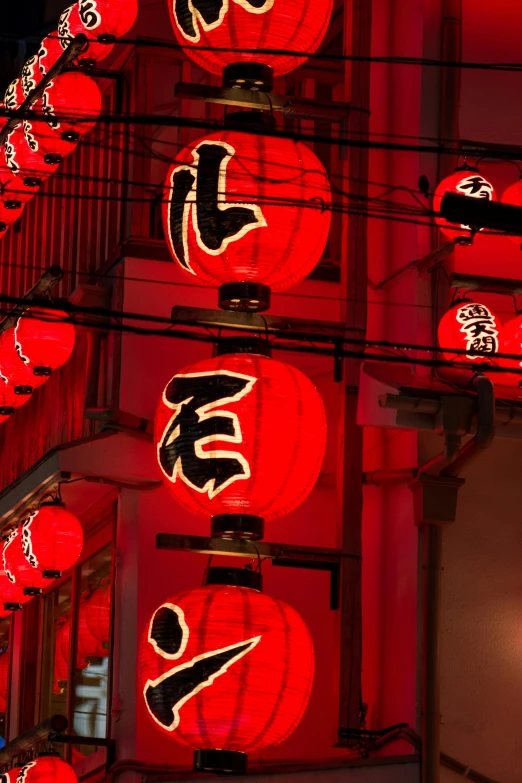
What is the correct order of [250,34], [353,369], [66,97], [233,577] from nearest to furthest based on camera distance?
[233,577]
[250,34]
[353,369]
[66,97]

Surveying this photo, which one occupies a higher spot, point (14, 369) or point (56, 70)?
point (56, 70)

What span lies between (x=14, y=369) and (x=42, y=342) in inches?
35.5

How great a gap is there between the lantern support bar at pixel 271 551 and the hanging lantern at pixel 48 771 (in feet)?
12.5

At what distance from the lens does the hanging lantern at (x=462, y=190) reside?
55.4ft

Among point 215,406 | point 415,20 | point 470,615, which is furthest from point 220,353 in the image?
point 415,20

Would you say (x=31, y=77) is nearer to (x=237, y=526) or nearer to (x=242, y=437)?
(x=242, y=437)

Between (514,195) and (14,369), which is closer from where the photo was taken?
(514,195)

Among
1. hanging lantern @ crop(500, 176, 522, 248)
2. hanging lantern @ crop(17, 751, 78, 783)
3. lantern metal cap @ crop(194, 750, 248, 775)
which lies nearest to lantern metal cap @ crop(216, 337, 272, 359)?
lantern metal cap @ crop(194, 750, 248, 775)

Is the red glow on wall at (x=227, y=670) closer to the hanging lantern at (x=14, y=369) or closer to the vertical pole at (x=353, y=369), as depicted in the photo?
the vertical pole at (x=353, y=369)

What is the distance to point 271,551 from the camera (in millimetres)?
14492

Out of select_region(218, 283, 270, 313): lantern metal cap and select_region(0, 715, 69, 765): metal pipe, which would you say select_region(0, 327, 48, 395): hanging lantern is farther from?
select_region(218, 283, 270, 313): lantern metal cap

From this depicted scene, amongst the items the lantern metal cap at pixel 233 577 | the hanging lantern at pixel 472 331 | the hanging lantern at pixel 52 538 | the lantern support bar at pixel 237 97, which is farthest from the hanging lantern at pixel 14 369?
the lantern metal cap at pixel 233 577

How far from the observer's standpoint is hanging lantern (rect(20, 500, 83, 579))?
18453mm

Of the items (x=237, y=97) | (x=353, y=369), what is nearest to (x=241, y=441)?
(x=237, y=97)
